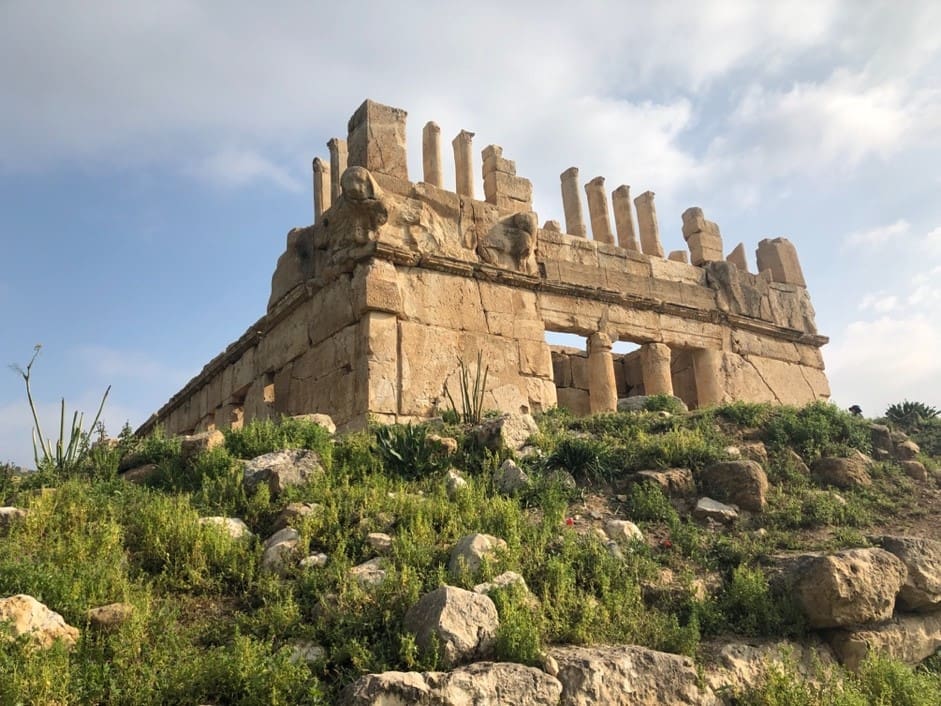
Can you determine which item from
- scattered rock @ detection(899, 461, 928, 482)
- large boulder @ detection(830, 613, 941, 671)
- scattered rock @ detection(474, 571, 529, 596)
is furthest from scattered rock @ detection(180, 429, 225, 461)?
scattered rock @ detection(899, 461, 928, 482)

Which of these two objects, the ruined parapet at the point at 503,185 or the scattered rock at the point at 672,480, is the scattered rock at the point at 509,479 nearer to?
the scattered rock at the point at 672,480

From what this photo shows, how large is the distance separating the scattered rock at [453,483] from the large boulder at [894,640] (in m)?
3.18

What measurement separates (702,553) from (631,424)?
11.5 ft

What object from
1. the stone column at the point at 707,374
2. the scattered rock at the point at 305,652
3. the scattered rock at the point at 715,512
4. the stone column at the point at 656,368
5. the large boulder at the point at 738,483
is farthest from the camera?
the stone column at the point at 707,374

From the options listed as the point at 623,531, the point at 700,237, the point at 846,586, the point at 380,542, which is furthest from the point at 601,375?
the point at 380,542

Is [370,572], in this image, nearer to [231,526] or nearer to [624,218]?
[231,526]

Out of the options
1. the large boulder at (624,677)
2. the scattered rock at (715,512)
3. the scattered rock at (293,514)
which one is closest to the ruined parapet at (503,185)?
the scattered rock at (715,512)

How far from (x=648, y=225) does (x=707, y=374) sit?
10.0 ft

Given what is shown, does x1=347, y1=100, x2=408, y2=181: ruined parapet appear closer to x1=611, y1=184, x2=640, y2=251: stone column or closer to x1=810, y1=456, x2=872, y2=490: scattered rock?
x1=611, y1=184, x2=640, y2=251: stone column

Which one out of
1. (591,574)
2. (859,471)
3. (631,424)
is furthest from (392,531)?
(859,471)

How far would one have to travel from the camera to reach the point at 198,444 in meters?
8.69

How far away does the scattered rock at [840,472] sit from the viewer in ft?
30.2

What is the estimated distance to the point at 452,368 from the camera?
12.5 meters

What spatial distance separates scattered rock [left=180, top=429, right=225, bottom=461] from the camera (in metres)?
8.63
